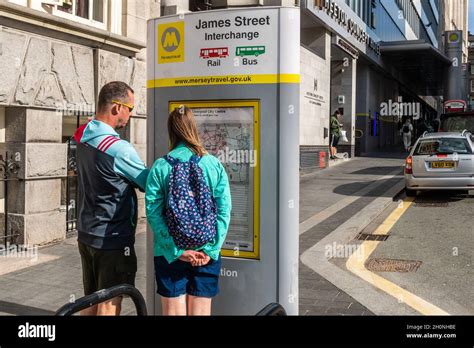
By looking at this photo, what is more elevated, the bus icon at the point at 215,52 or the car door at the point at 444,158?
the bus icon at the point at 215,52

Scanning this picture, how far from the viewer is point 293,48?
387 centimetres

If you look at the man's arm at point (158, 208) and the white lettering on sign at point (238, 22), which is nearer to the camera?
the man's arm at point (158, 208)

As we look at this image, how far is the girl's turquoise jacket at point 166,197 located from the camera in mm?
3316

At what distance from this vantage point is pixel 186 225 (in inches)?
127

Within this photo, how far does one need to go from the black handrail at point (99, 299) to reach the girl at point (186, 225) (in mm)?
460

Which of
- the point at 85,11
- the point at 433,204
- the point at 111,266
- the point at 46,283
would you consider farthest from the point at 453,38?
the point at 111,266

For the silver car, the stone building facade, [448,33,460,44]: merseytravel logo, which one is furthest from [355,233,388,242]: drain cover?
[448,33,460,44]: merseytravel logo

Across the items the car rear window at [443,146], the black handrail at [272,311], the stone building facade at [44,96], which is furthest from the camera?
the car rear window at [443,146]

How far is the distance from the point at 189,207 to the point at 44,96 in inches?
212

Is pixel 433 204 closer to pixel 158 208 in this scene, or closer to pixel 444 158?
pixel 444 158

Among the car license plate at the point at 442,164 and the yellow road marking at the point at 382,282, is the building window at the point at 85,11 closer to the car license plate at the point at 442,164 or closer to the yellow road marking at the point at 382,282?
the yellow road marking at the point at 382,282

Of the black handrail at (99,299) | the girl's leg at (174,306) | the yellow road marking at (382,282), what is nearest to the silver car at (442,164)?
the yellow road marking at (382,282)
